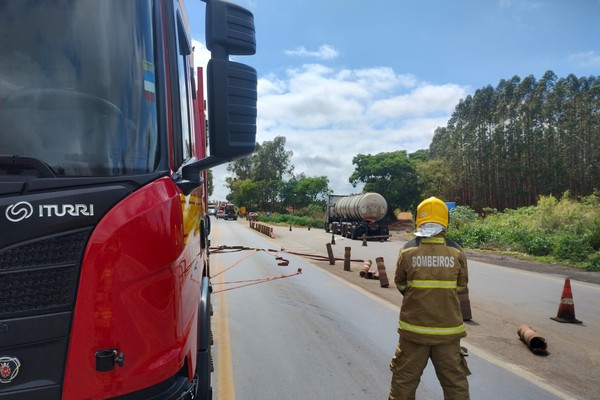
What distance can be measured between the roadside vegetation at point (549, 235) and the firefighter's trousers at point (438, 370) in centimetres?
1527

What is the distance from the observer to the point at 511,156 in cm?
6291

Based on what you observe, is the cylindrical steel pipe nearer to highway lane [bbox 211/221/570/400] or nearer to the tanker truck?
highway lane [bbox 211/221/570/400]

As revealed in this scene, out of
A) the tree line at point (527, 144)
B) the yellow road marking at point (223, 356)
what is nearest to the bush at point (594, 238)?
the yellow road marking at point (223, 356)

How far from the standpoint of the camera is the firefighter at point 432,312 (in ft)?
11.7

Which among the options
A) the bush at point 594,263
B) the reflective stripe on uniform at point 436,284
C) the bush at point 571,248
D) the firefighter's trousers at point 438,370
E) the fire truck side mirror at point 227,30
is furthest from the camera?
the bush at point 571,248

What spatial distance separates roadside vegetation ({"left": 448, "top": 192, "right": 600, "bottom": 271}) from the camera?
60.5ft

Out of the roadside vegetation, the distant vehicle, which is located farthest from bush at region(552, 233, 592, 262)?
the distant vehicle

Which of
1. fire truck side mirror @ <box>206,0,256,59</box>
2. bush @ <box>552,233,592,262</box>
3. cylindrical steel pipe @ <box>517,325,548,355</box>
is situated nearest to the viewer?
fire truck side mirror @ <box>206,0,256,59</box>

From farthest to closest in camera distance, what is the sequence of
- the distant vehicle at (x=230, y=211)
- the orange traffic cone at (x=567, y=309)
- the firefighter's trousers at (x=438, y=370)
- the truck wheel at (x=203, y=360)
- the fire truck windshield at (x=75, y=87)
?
the distant vehicle at (x=230, y=211), the orange traffic cone at (x=567, y=309), the firefighter's trousers at (x=438, y=370), the truck wheel at (x=203, y=360), the fire truck windshield at (x=75, y=87)

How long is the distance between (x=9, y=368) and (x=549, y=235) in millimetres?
24276

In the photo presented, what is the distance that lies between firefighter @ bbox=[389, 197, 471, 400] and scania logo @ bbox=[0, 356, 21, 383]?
8.82 ft

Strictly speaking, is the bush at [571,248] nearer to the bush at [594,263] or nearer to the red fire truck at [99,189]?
the bush at [594,263]

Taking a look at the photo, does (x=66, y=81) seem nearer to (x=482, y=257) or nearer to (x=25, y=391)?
(x=25, y=391)

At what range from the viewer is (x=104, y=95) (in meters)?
2.05
